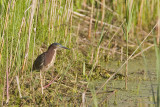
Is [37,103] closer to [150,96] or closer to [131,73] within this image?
[150,96]

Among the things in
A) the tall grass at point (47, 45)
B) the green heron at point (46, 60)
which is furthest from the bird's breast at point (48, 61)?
the tall grass at point (47, 45)

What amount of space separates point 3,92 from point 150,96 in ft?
6.45

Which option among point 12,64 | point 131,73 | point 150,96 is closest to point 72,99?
point 12,64

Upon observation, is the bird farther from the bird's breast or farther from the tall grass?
the tall grass

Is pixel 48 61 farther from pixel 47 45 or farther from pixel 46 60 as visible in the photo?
pixel 47 45

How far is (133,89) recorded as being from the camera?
200 inches

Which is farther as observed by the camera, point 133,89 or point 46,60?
point 133,89

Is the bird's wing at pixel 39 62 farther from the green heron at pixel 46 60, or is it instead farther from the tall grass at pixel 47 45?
the tall grass at pixel 47 45

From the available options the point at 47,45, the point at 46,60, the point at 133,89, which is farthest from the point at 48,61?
the point at 133,89

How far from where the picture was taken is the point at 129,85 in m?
5.31

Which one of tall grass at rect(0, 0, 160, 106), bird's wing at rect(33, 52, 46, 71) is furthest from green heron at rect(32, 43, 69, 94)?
tall grass at rect(0, 0, 160, 106)

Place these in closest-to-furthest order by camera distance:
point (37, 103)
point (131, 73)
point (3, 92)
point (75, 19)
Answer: point (3, 92) → point (37, 103) → point (131, 73) → point (75, 19)

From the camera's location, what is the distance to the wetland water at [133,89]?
446cm

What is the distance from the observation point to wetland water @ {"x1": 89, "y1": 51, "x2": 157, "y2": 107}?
446 centimetres
